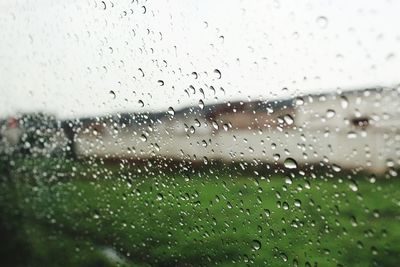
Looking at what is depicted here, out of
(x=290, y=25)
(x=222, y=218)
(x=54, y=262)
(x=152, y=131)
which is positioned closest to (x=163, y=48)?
(x=152, y=131)

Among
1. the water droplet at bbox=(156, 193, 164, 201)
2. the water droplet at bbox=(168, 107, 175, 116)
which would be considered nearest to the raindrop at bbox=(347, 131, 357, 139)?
the water droplet at bbox=(168, 107, 175, 116)

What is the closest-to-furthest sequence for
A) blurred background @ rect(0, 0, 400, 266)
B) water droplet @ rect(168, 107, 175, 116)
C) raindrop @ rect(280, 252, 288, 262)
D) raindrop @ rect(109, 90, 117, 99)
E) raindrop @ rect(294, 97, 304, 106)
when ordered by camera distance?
1. blurred background @ rect(0, 0, 400, 266)
2. raindrop @ rect(294, 97, 304, 106)
3. raindrop @ rect(280, 252, 288, 262)
4. water droplet @ rect(168, 107, 175, 116)
5. raindrop @ rect(109, 90, 117, 99)

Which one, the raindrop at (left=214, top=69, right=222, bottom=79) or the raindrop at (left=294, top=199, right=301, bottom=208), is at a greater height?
the raindrop at (left=214, top=69, right=222, bottom=79)

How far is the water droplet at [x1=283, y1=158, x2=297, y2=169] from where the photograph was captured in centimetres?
105

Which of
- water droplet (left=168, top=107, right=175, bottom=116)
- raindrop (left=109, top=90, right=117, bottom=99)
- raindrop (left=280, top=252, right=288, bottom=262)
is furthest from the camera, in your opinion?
raindrop (left=109, top=90, right=117, bottom=99)

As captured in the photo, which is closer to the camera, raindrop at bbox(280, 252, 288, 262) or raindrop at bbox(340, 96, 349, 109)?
raindrop at bbox(340, 96, 349, 109)

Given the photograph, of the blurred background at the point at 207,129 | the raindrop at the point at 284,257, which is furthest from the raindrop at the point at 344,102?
the raindrop at the point at 284,257

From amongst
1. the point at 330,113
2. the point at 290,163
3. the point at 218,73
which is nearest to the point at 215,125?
the point at 218,73

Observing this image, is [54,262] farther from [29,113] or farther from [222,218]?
[222,218]

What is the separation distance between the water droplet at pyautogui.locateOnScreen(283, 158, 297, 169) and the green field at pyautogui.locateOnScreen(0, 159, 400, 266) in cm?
4

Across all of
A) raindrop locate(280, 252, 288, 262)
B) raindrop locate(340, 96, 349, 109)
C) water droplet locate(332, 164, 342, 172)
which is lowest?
raindrop locate(280, 252, 288, 262)

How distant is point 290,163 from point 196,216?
0.37 m

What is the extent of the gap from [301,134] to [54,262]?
1349 mm

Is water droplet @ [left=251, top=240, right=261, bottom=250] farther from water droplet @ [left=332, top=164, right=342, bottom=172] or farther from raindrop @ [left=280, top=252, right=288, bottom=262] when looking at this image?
water droplet @ [left=332, top=164, right=342, bottom=172]
